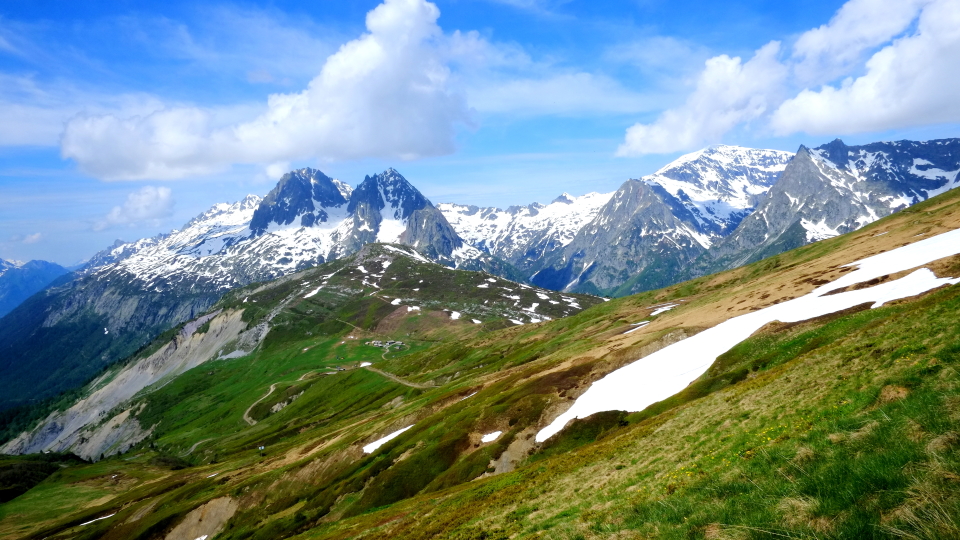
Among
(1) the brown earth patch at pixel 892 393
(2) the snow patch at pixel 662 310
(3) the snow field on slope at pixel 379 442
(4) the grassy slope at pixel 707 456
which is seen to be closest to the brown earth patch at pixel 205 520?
(4) the grassy slope at pixel 707 456

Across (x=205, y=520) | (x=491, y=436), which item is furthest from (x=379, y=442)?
(x=491, y=436)

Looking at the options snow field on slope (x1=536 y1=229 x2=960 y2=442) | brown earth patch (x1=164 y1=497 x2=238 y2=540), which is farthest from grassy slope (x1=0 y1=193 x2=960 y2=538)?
snow field on slope (x1=536 y1=229 x2=960 y2=442)

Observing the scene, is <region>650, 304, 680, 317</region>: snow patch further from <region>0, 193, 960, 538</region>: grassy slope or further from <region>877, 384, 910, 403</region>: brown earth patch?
<region>877, 384, 910, 403</region>: brown earth patch

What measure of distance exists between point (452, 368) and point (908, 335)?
151245mm

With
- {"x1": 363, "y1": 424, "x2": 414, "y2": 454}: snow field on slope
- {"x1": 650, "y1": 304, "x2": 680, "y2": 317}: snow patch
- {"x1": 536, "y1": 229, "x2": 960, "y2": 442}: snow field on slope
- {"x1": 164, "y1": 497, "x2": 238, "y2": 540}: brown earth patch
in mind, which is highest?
{"x1": 536, "y1": 229, "x2": 960, "y2": 442}: snow field on slope

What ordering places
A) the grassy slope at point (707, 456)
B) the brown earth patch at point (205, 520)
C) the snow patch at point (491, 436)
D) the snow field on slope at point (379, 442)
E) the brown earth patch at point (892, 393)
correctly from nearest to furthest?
1. the grassy slope at point (707, 456)
2. the brown earth patch at point (892, 393)
3. the snow patch at point (491, 436)
4. the brown earth patch at point (205, 520)
5. the snow field on slope at point (379, 442)

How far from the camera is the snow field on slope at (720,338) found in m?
51.9

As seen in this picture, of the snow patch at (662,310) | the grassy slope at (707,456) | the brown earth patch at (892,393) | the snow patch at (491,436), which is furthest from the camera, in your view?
the snow patch at (662,310)

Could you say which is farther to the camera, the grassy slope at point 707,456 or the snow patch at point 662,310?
the snow patch at point 662,310

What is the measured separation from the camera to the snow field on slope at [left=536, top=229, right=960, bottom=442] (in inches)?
2042

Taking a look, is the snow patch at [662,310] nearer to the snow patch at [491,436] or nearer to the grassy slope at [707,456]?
the grassy slope at [707,456]

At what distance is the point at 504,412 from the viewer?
215 feet

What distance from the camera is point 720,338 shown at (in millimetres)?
61125

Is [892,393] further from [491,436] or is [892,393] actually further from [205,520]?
[205,520]
